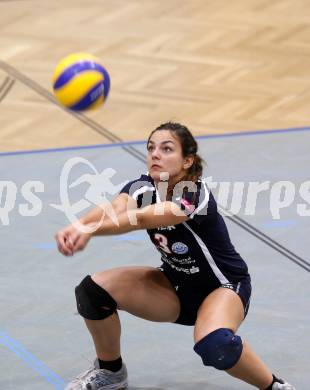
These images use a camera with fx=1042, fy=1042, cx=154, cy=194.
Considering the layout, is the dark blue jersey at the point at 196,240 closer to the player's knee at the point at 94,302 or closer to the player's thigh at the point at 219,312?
the player's thigh at the point at 219,312

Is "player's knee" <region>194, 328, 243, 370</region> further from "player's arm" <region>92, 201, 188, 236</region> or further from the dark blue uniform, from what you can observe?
"player's arm" <region>92, 201, 188, 236</region>

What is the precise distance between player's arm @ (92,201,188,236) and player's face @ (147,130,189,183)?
230mm

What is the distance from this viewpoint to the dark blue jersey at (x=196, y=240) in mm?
4512

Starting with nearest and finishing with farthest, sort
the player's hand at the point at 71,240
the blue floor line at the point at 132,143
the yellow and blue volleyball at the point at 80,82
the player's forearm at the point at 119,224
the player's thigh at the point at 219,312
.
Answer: the player's hand at the point at 71,240 → the player's forearm at the point at 119,224 → the player's thigh at the point at 219,312 → the yellow and blue volleyball at the point at 80,82 → the blue floor line at the point at 132,143

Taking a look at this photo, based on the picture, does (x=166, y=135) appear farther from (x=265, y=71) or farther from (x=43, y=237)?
(x=265, y=71)

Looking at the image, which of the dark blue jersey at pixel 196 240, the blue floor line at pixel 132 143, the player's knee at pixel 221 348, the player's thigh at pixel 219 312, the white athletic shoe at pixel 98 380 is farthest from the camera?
the blue floor line at pixel 132 143

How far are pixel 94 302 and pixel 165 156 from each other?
0.71 meters

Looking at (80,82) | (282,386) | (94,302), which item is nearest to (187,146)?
(94,302)

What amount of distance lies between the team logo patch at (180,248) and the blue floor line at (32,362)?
0.86 meters

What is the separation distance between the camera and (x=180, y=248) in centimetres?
454

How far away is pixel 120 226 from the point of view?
13.8 ft

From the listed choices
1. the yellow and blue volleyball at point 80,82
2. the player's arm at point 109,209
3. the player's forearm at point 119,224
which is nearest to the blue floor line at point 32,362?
the player's arm at point 109,209

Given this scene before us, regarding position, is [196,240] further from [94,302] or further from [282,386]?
[282,386]

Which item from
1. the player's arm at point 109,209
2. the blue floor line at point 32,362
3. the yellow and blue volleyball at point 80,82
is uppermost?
the yellow and blue volleyball at point 80,82
